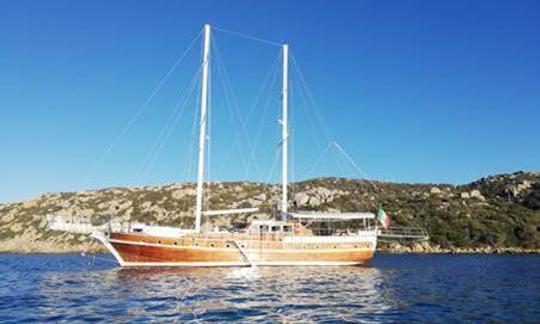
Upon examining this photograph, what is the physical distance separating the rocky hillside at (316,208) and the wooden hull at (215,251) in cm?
3365

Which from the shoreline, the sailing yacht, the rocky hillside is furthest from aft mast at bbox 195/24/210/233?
the shoreline

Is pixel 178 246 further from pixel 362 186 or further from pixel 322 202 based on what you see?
pixel 362 186

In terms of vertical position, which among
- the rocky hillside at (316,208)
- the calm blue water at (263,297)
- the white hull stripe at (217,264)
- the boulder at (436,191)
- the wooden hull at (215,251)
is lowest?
the calm blue water at (263,297)

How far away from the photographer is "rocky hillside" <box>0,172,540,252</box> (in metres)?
100

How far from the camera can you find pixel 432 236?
332 feet

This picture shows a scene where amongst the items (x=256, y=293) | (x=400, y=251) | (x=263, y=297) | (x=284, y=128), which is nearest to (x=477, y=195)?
(x=400, y=251)

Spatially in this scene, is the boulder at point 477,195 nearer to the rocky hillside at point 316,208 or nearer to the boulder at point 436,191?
the rocky hillside at point 316,208

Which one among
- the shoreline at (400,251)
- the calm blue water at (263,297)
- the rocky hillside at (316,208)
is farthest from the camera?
the rocky hillside at (316,208)

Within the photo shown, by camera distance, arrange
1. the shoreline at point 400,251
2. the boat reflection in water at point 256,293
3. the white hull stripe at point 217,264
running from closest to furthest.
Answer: the boat reflection in water at point 256,293
the white hull stripe at point 217,264
the shoreline at point 400,251

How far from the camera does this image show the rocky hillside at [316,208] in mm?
100062

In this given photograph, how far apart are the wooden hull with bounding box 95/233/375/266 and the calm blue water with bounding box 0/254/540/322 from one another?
155 inches

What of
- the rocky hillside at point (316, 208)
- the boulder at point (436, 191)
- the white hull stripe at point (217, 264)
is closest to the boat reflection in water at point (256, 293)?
the white hull stripe at point (217, 264)

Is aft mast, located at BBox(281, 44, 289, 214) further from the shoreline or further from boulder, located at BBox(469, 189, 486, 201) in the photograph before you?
boulder, located at BBox(469, 189, 486, 201)

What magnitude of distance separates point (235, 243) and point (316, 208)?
63.9 metres
